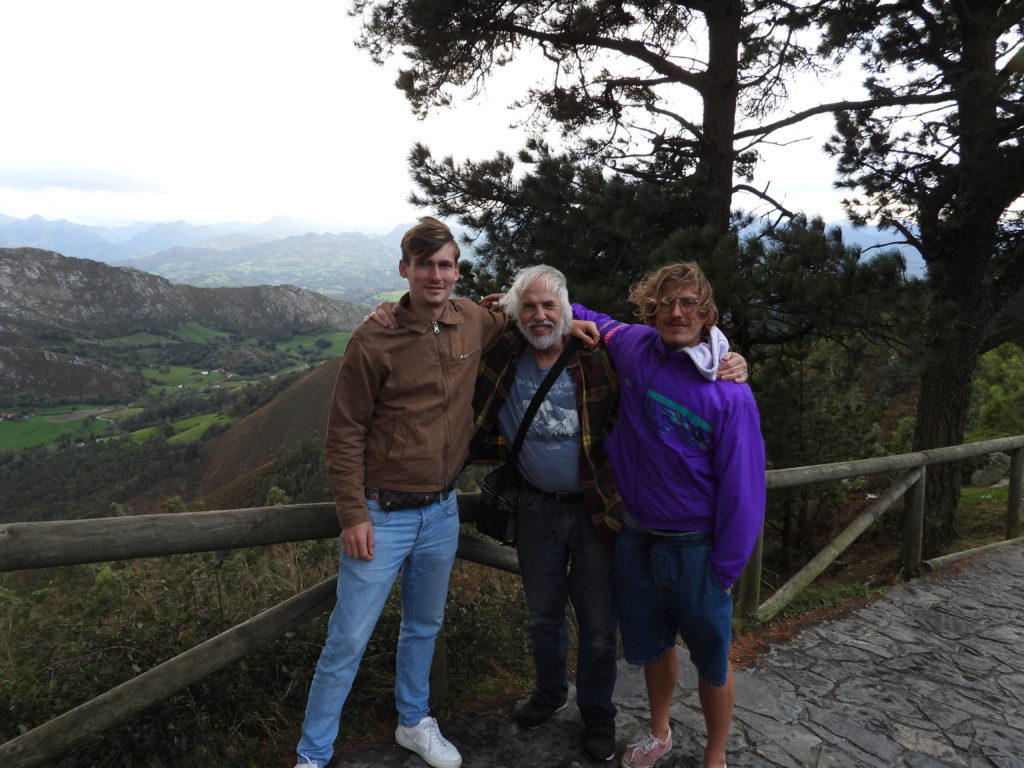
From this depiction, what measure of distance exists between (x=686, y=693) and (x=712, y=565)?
1.19 m

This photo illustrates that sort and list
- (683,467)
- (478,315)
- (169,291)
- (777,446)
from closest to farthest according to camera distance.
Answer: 1. (683,467)
2. (478,315)
3. (777,446)
4. (169,291)

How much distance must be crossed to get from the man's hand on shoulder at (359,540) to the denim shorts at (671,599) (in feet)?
2.83

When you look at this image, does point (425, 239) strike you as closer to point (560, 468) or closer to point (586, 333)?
point (586, 333)

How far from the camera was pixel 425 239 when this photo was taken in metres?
1.96

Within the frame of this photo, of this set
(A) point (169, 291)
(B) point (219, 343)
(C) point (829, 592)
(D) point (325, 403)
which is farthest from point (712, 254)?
(A) point (169, 291)

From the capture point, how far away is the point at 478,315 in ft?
7.20

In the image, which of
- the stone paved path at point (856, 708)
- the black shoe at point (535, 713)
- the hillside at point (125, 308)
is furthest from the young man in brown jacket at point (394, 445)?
the hillside at point (125, 308)

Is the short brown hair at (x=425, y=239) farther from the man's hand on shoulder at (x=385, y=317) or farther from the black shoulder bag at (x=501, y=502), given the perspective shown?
the black shoulder bag at (x=501, y=502)

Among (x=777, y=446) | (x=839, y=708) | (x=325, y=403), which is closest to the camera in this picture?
(x=839, y=708)

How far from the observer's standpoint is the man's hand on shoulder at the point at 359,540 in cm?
193

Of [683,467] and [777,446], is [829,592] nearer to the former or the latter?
[683,467]

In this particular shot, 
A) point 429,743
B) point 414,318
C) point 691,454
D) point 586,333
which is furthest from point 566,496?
point 429,743

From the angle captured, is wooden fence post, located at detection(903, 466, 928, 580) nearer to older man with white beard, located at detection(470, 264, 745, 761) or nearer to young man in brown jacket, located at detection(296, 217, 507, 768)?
older man with white beard, located at detection(470, 264, 745, 761)

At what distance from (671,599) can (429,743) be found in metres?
1.06
